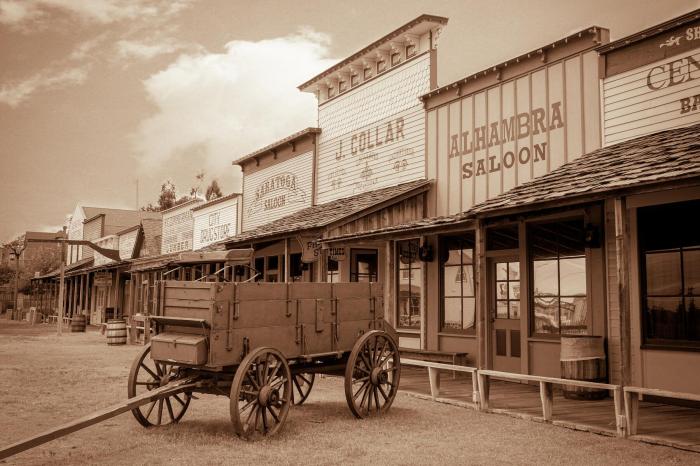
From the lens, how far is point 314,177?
17234mm

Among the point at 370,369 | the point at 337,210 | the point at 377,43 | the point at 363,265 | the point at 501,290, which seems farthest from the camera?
the point at 377,43

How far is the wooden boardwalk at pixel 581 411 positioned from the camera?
6.62 m

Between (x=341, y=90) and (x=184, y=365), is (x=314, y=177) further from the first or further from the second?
(x=184, y=365)

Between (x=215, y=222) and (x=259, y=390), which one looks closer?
(x=259, y=390)

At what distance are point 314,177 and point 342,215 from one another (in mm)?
4841

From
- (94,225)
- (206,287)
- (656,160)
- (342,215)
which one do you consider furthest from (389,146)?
(94,225)

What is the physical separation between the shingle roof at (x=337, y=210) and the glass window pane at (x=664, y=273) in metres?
4.89

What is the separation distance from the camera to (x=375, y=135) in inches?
586

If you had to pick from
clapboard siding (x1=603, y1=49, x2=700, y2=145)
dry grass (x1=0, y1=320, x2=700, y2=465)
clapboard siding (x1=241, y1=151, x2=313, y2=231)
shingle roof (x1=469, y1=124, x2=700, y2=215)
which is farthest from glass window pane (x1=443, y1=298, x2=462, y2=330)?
clapboard siding (x1=241, y1=151, x2=313, y2=231)

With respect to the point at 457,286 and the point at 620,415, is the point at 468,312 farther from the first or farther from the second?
the point at 620,415

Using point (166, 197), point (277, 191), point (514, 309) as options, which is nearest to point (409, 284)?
point (514, 309)

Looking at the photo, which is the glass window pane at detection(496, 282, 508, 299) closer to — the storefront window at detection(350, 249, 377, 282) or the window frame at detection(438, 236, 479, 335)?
the window frame at detection(438, 236, 479, 335)

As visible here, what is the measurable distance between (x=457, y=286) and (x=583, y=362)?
3.72 m

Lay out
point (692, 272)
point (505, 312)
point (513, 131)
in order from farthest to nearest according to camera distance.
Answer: point (513, 131), point (505, 312), point (692, 272)
